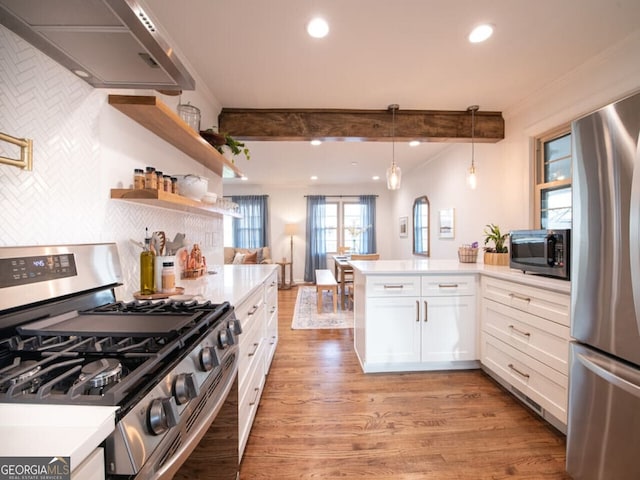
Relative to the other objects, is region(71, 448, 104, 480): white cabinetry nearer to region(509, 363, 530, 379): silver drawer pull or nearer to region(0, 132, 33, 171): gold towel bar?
region(0, 132, 33, 171): gold towel bar

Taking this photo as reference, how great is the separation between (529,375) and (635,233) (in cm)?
124

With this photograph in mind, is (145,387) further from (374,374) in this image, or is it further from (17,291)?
(374,374)

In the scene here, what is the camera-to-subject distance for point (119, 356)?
67cm

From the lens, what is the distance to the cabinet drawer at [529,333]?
157cm

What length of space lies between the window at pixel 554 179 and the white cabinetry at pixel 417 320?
0.96m

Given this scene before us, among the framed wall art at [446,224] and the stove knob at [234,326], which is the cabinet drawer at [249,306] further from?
the framed wall art at [446,224]

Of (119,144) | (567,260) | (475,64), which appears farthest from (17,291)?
(475,64)

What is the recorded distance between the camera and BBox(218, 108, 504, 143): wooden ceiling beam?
2.86m

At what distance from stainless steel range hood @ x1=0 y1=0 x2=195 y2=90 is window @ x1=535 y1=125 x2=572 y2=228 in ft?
9.75

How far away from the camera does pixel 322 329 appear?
348 cm

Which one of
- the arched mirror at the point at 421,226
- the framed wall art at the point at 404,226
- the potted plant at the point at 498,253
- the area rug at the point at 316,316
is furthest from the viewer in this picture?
the framed wall art at the point at 404,226

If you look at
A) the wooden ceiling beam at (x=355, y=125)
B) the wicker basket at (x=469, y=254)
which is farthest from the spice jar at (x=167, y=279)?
the wicker basket at (x=469, y=254)

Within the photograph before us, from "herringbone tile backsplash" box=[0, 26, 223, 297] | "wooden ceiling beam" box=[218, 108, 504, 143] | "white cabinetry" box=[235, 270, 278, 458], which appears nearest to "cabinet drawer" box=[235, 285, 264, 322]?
"white cabinetry" box=[235, 270, 278, 458]

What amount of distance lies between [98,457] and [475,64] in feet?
9.46
